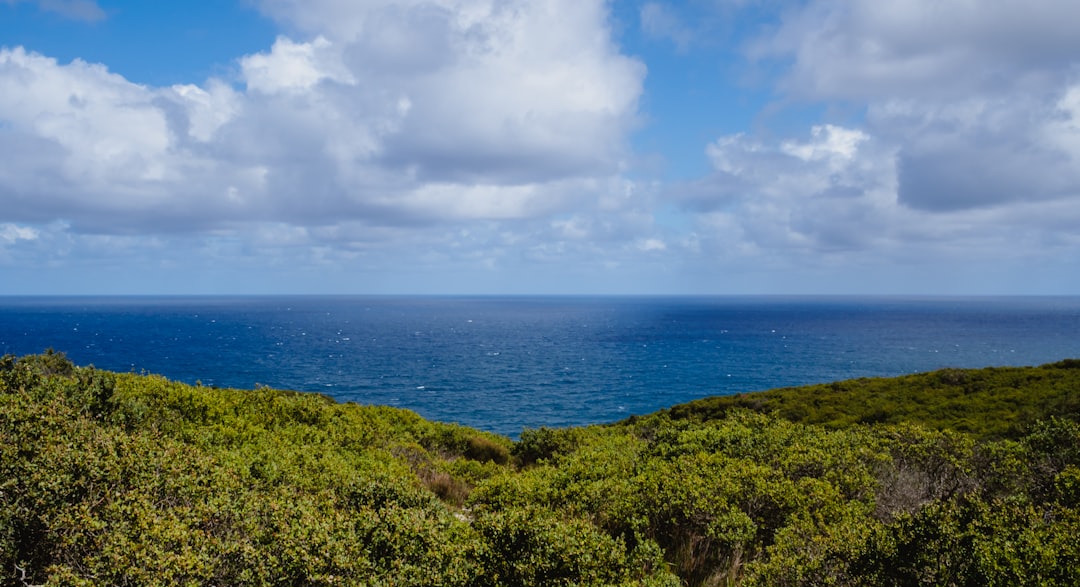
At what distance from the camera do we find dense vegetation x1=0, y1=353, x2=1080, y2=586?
662 centimetres

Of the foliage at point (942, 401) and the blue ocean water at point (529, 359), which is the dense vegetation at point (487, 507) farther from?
the blue ocean water at point (529, 359)

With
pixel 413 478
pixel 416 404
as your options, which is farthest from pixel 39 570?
pixel 416 404

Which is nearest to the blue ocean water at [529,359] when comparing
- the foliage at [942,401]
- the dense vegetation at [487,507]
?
the foliage at [942,401]

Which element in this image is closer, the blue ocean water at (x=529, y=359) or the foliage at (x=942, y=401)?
the foliage at (x=942, y=401)

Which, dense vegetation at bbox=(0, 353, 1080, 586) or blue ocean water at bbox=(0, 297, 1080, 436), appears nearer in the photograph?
dense vegetation at bbox=(0, 353, 1080, 586)

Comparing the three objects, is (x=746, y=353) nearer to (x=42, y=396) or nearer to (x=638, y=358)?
(x=638, y=358)

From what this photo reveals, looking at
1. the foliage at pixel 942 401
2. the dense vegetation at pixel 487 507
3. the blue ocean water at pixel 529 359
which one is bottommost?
the blue ocean water at pixel 529 359

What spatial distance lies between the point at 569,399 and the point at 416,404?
61.9 feet

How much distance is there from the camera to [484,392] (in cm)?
7044

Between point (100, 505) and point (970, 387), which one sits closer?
point (100, 505)

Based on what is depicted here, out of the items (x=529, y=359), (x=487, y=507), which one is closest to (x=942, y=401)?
(x=487, y=507)

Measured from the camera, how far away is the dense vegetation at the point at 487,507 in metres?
6.62

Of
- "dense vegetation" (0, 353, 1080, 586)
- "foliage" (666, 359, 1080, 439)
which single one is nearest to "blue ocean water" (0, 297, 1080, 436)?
"foliage" (666, 359, 1080, 439)

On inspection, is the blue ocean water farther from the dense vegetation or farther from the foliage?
the dense vegetation
